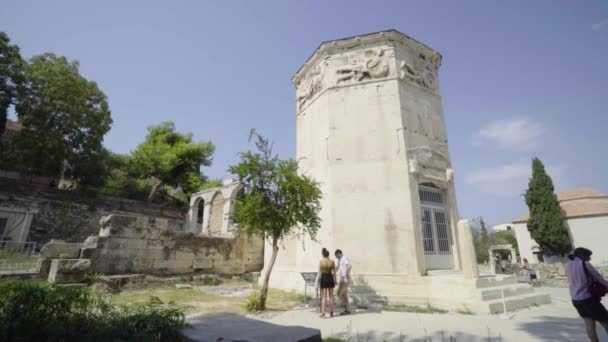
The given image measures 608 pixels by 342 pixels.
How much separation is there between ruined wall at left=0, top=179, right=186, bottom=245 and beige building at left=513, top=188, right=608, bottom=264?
113 feet

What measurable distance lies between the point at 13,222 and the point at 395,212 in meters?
19.4

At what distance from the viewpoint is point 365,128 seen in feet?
32.5

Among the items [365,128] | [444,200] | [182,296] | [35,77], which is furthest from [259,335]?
[35,77]

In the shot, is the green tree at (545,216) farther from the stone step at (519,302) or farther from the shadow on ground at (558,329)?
the shadow on ground at (558,329)

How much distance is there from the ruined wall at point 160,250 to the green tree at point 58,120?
12.4 m

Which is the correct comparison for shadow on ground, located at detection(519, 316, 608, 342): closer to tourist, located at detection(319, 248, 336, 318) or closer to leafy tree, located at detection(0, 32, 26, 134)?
tourist, located at detection(319, 248, 336, 318)

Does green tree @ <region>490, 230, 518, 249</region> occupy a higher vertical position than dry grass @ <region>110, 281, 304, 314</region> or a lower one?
higher

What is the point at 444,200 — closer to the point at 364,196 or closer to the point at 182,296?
the point at 364,196

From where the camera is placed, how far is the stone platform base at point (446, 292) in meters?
7.17

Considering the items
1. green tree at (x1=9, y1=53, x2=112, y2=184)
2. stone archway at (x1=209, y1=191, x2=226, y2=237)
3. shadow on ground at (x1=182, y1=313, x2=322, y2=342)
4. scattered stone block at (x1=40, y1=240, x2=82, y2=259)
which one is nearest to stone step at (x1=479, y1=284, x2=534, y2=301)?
shadow on ground at (x1=182, y1=313, x2=322, y2=342)

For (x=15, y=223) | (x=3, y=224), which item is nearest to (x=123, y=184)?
(x=15, y=223)

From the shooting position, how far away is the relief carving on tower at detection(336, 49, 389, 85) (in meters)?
10.3

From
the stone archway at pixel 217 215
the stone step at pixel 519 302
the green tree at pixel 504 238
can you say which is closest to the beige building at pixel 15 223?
the stone archway at pixel 217 215

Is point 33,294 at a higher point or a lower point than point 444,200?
lower
